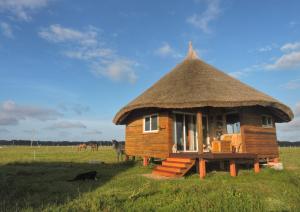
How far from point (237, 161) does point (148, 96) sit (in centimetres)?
541

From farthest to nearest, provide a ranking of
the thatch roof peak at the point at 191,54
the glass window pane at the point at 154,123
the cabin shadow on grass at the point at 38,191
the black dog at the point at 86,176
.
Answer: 1. the thatch roof peak at the point at 191,54
2. the glass window pane at the point at 154,123
3. the black dog at the point at 86,176
4. the cabin shadow on grass at the point at 38,191

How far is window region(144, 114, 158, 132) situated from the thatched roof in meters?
1.15

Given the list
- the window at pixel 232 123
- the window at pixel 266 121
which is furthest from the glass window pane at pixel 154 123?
the window at pixel 266 121

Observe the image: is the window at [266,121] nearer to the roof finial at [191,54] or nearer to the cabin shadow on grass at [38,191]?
the roof finial at [191,54]

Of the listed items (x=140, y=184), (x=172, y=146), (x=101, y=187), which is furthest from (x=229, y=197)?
(x=172, y=146)

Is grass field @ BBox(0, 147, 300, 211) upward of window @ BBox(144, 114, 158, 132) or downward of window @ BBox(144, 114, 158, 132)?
downward

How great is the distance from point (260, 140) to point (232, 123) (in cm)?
192

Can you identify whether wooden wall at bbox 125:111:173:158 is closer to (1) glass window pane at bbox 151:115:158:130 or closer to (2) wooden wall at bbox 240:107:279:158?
(1) glass window pane at bbox 151:115:158:130

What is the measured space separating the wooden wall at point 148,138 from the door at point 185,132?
0.72 meters

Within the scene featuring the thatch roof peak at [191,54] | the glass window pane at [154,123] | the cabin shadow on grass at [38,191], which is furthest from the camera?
the thatch roof peak at [191,54]

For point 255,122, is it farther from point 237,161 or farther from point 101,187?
point 101,187

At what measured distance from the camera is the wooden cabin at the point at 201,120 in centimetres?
1195

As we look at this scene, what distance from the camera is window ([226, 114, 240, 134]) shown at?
15.1 m

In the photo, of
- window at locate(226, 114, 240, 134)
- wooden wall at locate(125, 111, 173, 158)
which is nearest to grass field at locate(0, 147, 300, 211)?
wooden wall at locate(125, 111, 173, 158)
